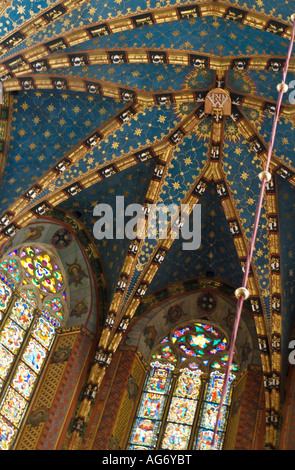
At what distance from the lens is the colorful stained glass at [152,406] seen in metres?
19.8

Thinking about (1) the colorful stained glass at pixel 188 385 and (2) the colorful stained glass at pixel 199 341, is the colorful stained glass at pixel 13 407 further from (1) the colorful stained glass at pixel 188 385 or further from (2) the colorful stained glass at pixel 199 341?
(2) the colorful stained glass at pixel 199 341

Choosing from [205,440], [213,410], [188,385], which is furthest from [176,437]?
[188,385]

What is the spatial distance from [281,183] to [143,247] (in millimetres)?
3240

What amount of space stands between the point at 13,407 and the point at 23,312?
84.1 inches

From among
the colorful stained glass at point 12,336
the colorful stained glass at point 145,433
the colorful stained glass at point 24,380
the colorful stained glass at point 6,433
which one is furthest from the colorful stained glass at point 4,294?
the colorful stained glass at point 145,433

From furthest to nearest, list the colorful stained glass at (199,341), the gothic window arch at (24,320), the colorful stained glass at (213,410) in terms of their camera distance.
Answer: the colorful stained glass at (199,341)
the colorful stained glass at (213,410)
the gothic window arch at (24,320)

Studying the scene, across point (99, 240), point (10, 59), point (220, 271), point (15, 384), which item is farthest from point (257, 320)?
point (10, 59)

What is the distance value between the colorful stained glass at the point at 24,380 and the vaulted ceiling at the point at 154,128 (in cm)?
222

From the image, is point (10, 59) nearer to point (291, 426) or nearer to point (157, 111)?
point (157, 111)

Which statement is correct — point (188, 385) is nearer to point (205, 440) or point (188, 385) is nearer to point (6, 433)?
point (205, 440)

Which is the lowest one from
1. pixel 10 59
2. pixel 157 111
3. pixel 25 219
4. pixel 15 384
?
pixel 15 384

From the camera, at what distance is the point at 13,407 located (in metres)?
18.8

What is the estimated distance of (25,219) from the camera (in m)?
19.0

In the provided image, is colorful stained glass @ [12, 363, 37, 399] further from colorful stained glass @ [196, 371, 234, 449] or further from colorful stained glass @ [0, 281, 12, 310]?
colorful stained glass @ [196, 371, 234, 449]
